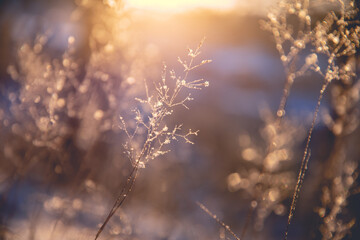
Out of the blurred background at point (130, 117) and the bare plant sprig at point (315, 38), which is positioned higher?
the blurred background at point (130, 117)

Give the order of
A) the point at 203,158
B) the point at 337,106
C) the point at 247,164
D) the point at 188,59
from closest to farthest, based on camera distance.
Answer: the point at 188,59, the point at 337,106, the point at 203,158, the point at 247,164

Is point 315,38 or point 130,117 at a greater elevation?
point 130,117

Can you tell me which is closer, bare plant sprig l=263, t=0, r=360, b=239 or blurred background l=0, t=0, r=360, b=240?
bare plant sprig l=263, t=0, r=360, b=239

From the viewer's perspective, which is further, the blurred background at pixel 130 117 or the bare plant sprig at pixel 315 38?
the blurred background at pixel 130 117

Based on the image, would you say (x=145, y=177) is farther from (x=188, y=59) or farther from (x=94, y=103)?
→ (x=188, y=59)

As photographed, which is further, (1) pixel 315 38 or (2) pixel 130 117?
(2) pixel 130 117

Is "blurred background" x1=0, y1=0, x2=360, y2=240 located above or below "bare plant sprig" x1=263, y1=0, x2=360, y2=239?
above

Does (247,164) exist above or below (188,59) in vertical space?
above

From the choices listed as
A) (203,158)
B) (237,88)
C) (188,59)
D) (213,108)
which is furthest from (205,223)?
(237,88)
